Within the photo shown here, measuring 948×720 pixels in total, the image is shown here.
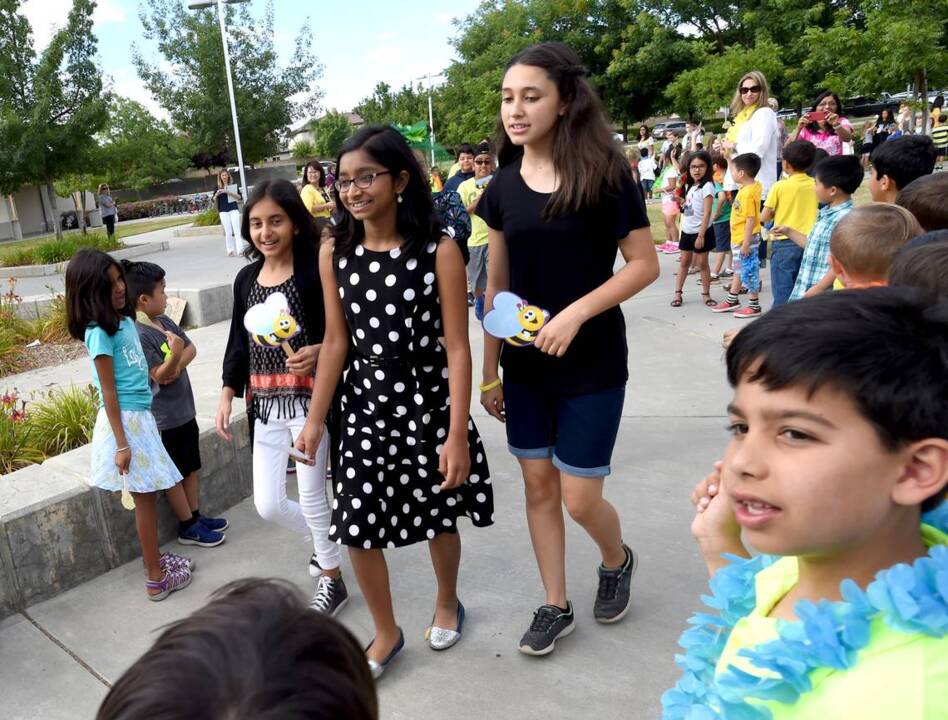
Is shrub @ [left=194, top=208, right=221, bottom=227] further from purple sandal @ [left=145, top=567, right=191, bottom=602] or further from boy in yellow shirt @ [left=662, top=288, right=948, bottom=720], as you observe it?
boy in yellow shirt @ [left=662, top=288, right=948, bottom=720]

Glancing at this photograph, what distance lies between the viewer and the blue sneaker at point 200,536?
12.4 feet

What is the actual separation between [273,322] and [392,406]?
70cm

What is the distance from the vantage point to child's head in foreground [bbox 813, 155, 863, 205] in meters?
4.96

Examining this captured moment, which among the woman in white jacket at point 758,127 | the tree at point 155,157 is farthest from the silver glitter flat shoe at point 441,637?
the tree at point 155,157

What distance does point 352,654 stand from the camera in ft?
2.95

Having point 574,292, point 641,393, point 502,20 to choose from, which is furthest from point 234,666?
point 502,20

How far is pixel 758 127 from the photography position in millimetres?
7516

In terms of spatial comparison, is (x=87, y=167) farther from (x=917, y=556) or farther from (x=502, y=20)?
(x=917, y=556)

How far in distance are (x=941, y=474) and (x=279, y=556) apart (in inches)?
124

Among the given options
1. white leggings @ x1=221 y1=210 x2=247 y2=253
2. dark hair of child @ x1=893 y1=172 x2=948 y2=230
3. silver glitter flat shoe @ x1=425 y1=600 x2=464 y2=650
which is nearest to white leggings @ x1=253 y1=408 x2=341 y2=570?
silver glitter flat shoe @ x1=425 y1=600 x2=464 y2=650

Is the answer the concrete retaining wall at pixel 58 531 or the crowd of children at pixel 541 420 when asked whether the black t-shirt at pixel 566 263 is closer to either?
the crowd of children at pixel 541 420

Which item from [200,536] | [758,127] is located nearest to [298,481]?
[200,536]

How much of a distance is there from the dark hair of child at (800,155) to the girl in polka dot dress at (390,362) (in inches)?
188

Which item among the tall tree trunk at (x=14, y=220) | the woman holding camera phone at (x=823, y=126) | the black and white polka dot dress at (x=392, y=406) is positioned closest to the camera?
the black and white polka dot dress at (x=392, y=406)
